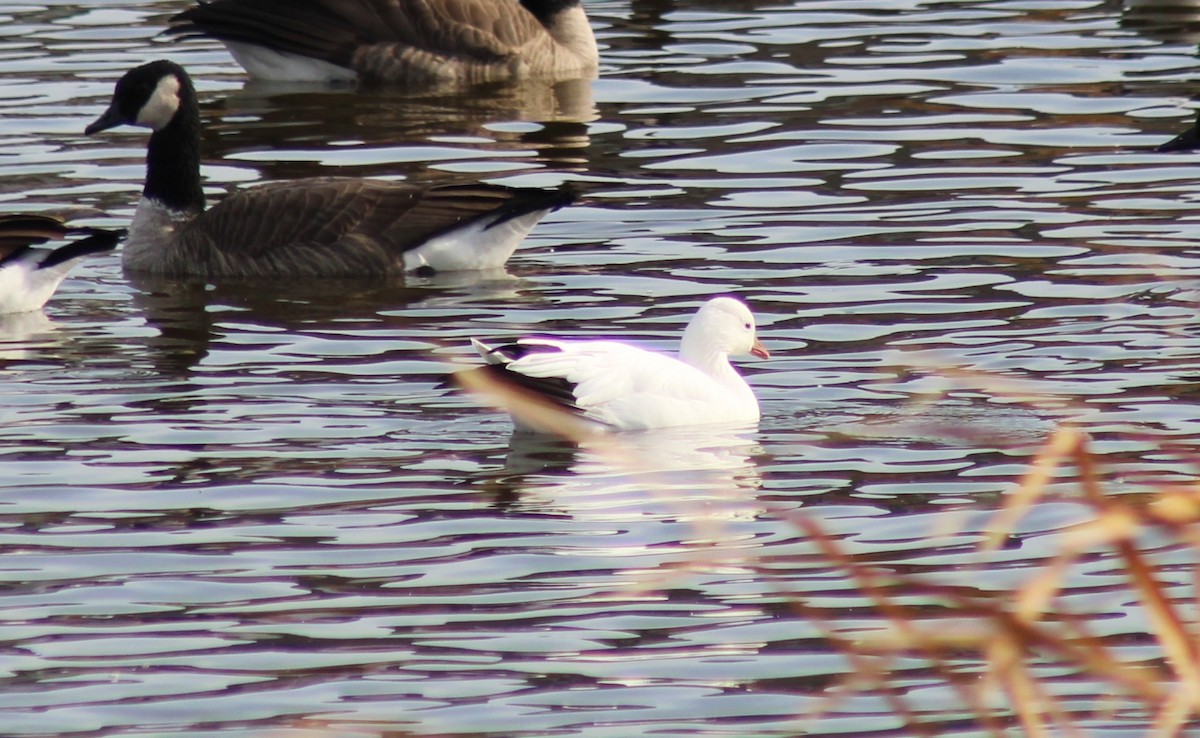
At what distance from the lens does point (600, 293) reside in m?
11.4

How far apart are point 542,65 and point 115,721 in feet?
42.7

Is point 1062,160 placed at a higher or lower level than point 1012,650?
lower

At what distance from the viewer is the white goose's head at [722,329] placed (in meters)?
8.95

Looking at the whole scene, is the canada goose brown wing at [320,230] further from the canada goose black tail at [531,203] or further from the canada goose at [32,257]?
the canada goose at [32,257]

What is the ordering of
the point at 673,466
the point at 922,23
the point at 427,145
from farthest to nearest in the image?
the point at 922,23
the point at 427,145
the point at 673,466

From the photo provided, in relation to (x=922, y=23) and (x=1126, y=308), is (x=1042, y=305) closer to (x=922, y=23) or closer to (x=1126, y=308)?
(x=1126, y=308)

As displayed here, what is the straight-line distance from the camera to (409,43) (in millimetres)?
17875

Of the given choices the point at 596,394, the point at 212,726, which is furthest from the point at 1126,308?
the point at 212,726

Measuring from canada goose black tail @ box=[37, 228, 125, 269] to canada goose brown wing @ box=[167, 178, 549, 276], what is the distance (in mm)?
1045

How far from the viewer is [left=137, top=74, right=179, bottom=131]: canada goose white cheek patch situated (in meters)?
13.1

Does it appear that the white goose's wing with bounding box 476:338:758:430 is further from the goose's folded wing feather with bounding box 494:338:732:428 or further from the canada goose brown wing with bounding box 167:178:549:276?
the canada goose brown wing with bounding box 167:178:549:276

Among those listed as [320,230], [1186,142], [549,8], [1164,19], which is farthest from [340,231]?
[1164,19]

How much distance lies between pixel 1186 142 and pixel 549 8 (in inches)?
253

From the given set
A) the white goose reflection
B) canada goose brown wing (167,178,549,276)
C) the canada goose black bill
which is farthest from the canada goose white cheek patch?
the canada goose black bill
